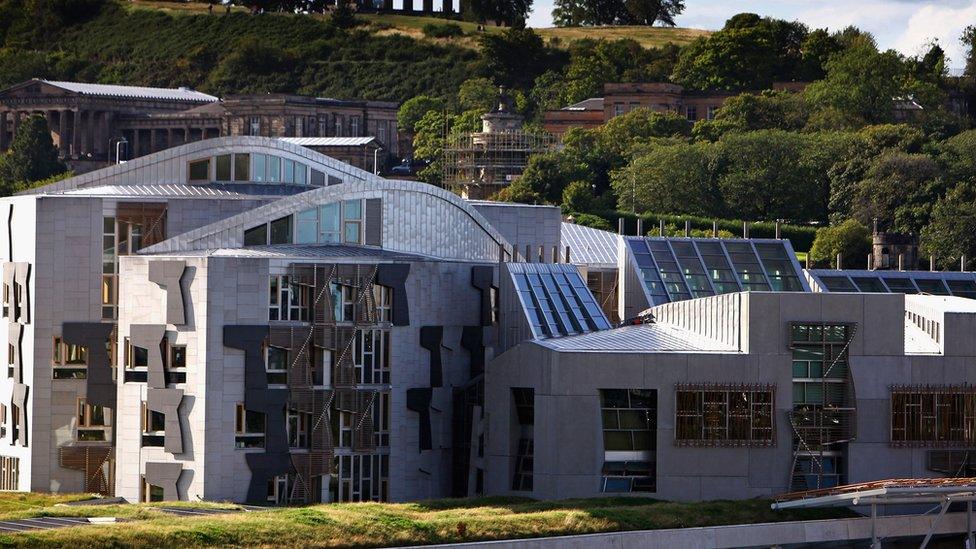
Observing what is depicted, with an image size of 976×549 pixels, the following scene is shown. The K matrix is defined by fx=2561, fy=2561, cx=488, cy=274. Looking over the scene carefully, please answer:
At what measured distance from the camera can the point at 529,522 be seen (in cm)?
8012

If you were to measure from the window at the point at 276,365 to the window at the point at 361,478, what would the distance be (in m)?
3.60

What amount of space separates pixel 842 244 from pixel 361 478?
94121 millimetres

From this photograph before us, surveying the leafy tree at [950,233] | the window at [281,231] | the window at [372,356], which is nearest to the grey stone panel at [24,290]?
the window at [281,231]

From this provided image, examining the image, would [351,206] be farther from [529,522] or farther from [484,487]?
[529,522]

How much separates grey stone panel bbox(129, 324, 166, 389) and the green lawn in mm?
6951

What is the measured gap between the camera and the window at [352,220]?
98750 mm

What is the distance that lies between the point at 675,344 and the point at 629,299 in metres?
20.1

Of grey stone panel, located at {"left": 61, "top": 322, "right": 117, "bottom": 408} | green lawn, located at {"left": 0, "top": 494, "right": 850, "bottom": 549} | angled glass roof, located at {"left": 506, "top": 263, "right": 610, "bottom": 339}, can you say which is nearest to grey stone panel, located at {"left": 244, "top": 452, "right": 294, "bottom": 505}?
green lawn, located at {"left": 0, "top": 494, "right": 850, "bottom": 549}

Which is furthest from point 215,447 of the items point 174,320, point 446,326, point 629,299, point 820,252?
point 820,252

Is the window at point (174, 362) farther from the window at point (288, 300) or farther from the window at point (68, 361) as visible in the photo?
the window at point (68, 361)

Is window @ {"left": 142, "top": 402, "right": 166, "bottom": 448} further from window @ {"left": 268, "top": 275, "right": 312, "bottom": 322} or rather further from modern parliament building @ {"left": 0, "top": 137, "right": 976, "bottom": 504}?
window @ {"left": 268, "top": 275, "right": 312, "bottom": 322}

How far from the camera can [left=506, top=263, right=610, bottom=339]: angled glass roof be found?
95812 mm

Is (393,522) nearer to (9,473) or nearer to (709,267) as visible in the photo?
(9,473)

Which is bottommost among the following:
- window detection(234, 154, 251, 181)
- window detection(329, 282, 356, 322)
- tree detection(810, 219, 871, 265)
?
window detection(329, 282, 356, 322)
